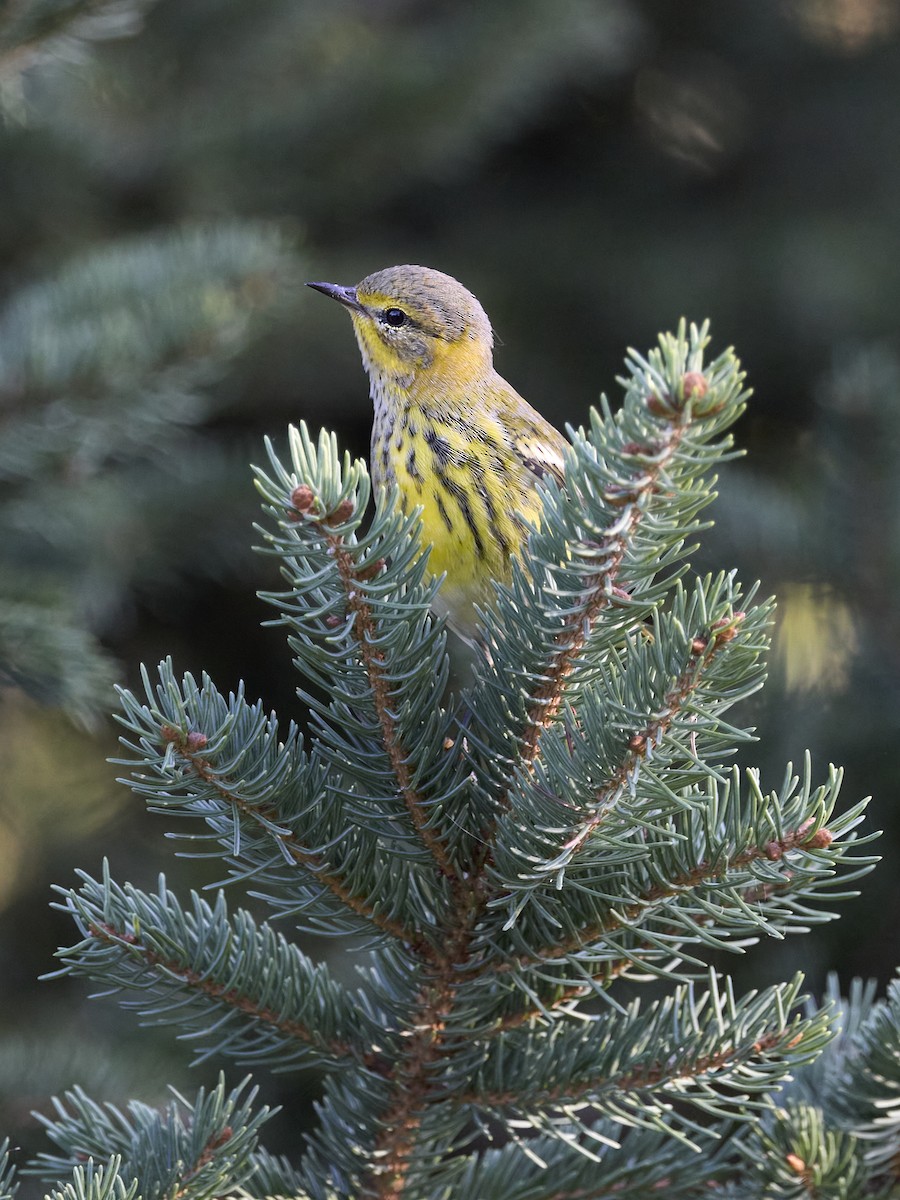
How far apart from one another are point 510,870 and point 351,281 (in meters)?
3.37

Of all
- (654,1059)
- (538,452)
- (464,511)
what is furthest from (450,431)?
(654,1059)

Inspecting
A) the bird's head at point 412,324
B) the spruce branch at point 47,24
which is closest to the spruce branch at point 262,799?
the spruce branch at point 47,24

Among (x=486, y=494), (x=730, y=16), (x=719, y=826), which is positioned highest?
(x=730, y=16)

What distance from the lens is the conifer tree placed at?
1.42 m

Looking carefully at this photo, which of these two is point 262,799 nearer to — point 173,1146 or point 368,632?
point 368,632

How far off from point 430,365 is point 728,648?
217 cm

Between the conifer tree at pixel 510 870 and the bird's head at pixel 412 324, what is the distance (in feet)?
6.09

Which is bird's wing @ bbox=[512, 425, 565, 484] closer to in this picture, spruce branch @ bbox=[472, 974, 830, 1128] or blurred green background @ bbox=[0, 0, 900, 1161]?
blurred green background @ bbox=[0, 0, 900, 1161]

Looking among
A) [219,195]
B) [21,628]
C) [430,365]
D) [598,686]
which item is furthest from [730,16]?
[598,686]

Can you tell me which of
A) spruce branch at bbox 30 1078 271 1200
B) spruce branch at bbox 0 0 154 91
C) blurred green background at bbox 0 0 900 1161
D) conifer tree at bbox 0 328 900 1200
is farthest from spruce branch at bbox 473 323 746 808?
spruce branch at bbox 0 0 154 91

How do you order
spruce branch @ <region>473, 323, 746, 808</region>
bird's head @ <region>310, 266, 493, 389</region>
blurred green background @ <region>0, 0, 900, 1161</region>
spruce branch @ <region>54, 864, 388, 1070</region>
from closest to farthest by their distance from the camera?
spruce branch @ <region>473, 323, 746, 808</region> → spruce branch @ <region>54, 864, 388, 1070</region> → blurred green background @ <region>0, 0, 900, 1161</region> → bird's head @ <region>310, 266, 493, 389</region>

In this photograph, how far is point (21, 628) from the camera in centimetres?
249

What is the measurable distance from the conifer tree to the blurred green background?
0.78 meters

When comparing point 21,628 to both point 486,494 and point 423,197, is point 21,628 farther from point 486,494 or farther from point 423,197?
point 423,197
